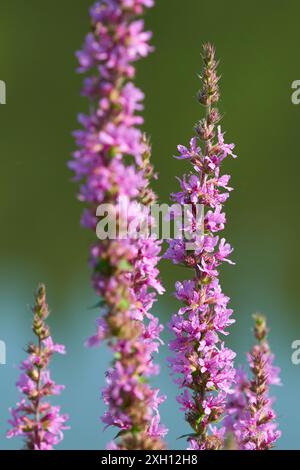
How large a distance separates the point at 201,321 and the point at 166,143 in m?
11.2

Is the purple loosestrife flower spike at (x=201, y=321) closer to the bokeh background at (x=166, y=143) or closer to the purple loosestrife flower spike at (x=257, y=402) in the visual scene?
the purple loosestrife flower spike at (x=257, y=402)

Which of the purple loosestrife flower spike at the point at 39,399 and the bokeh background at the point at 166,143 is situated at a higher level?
the bokeh background at the point at 166,143

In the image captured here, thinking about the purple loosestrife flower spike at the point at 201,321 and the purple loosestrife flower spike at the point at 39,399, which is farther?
the purple loosestrife flower spike at the point at 201,321

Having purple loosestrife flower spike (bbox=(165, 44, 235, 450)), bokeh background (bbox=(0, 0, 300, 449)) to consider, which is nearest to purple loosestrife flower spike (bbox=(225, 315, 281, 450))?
purple loosestrife flower spike (bbox=(165, 44, 235, 450))

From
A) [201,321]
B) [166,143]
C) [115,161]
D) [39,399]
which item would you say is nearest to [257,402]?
[201,321]

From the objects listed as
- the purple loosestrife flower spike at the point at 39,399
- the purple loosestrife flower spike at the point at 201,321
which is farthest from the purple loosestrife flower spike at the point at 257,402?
the purple loosestrife flower spike at the point at 39,399

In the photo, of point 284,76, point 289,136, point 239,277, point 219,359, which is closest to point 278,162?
point 289,136

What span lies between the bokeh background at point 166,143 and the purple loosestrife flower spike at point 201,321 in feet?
21.3

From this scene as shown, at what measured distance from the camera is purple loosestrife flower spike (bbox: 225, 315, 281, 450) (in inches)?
74.5

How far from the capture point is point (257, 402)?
2.28 m

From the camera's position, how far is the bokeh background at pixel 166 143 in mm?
10643

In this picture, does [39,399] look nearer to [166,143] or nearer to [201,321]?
[201,321]

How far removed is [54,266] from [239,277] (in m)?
2.80

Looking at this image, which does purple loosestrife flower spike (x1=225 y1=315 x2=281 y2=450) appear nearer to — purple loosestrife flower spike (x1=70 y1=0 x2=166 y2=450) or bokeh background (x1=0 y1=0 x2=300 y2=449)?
purple loosestrife flower spike (x1=70 y1=0 x2=166 y2=450)
